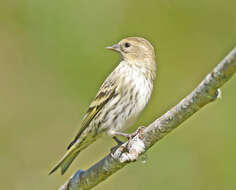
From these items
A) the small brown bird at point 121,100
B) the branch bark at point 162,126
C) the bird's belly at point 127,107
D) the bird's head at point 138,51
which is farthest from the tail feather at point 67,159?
the bird's head at point 138,51

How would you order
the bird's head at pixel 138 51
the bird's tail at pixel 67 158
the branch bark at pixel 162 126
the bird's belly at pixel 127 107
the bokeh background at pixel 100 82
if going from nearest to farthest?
1. the branch bark at pixel 162 126
2. the bird's belly at pixel 127 107
3. the bird's tail at pixel 67 158
4. the bird's head at pixel 138 51
5. the bokeh background at pixel 100 82

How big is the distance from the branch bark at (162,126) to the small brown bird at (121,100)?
0.55m

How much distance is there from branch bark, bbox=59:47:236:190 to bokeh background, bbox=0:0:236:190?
160 centimetres

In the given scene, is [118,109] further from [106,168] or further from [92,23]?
[92,23]

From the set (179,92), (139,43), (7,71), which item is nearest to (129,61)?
(139,43)

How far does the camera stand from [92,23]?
6.34 metres

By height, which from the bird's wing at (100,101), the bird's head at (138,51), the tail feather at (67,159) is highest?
the bird's head at (138,51)

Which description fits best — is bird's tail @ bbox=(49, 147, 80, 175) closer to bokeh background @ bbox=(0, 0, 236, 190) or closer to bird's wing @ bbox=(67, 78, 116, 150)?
bird's wing @ bbox=(67, 78, 116, 150)

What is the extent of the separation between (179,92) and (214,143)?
2.13 ft

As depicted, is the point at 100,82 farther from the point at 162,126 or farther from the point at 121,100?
the point at 162,126

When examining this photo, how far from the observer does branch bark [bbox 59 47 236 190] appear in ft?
8.66

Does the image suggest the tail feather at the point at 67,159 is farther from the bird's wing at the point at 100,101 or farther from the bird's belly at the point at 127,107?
the bird's belly at the point at 127,107

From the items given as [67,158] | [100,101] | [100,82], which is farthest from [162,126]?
[100,82]

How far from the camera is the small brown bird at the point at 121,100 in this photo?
169 inches
